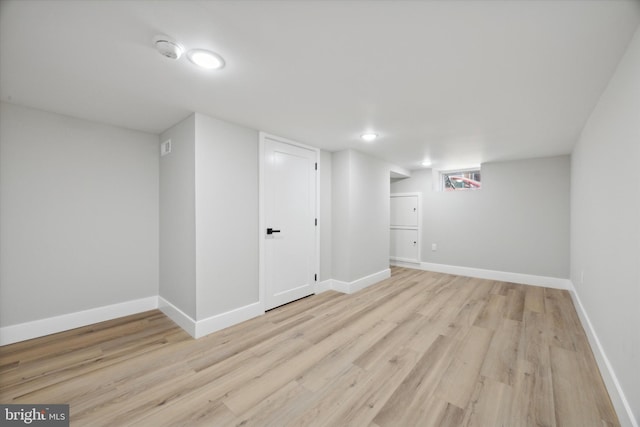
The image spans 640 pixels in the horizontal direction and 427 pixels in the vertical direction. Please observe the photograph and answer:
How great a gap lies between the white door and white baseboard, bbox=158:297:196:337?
2.85 feet

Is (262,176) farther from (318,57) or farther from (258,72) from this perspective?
(318,57)

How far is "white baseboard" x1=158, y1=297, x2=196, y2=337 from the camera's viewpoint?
2520 mm

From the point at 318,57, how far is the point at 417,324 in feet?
8.94

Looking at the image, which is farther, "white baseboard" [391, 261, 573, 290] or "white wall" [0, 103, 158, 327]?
"white baseboard" [391, 261, 573, 290]

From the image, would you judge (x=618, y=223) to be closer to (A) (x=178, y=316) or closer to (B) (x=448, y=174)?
(A) (x=178, y=316)

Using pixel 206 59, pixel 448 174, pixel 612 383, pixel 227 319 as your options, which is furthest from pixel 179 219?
pixel 448 174

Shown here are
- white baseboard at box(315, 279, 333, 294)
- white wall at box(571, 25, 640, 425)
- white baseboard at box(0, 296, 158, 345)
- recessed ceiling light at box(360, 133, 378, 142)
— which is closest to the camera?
white wall at box(571, 25, 640, 425)

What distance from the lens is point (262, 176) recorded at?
9.96 feet

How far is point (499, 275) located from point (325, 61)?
4.96 m

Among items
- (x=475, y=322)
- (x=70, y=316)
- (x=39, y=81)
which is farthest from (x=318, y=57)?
(x=70, y=316)

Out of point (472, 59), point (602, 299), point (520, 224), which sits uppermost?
point (472, 59)

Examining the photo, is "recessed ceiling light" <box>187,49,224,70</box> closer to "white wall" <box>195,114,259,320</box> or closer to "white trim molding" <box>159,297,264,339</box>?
"white wall" <box>195,114,259,320</box>

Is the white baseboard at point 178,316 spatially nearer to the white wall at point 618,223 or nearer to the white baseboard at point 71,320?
the white baseboard at point 71,320

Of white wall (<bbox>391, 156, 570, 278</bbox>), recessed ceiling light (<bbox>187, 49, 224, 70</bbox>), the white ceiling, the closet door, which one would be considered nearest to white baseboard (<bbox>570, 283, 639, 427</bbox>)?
the white ceiling
